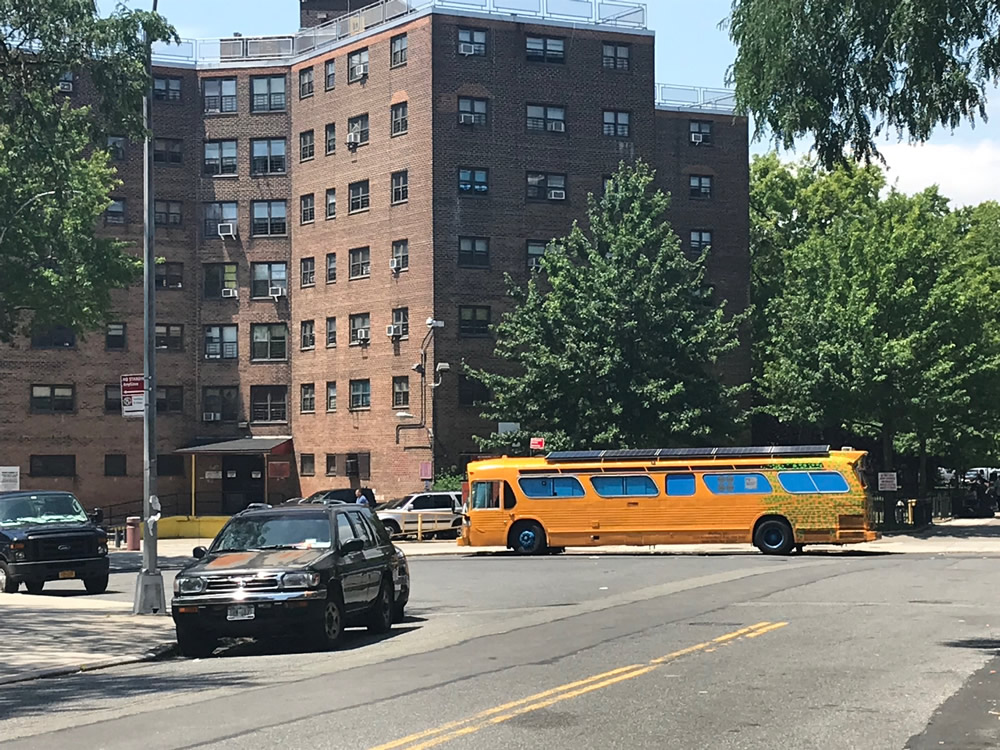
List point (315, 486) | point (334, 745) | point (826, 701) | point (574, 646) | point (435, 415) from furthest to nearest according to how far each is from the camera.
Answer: point (315, 486)
point (435, 415)
point (574, 646)
point (826, 701)
point (334, 745)

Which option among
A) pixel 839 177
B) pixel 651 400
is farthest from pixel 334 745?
pixel 839 177

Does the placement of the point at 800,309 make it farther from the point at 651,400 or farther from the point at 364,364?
the point at 364,364

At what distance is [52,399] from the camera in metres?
63.0

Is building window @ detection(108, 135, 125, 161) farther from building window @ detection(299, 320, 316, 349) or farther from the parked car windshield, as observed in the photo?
the parked car windshield

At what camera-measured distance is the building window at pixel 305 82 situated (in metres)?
64.2

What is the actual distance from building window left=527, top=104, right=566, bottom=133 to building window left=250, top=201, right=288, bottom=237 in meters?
12.7

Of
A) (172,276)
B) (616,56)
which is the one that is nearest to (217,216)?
(172,276)

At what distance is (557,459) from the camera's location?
41469mm

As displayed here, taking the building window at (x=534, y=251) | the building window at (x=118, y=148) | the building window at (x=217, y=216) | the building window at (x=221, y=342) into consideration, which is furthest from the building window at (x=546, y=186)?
the building window at (x=118, y=148)

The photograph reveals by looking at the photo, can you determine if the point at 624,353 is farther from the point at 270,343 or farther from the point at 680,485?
the point at 270,343

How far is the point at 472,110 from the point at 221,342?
647 inches

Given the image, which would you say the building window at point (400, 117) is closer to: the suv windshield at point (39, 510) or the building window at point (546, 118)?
the building window at point (546, 118)

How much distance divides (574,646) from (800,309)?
38.0 meters

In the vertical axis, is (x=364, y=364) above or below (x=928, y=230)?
below
